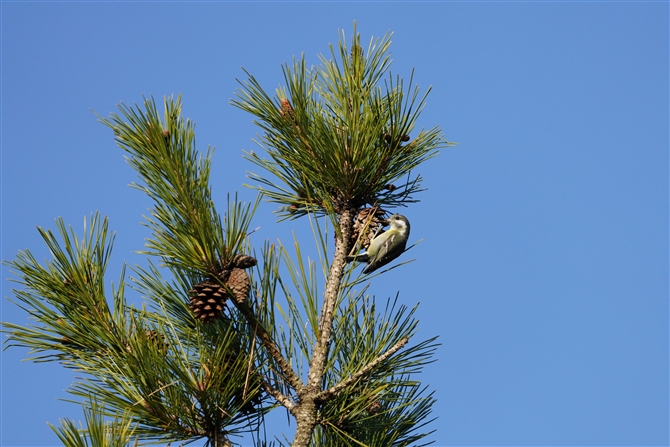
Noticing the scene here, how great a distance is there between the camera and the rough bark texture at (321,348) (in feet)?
10.8

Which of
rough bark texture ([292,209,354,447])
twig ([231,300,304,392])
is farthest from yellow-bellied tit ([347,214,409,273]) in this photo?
twig ([231,300,304,392])

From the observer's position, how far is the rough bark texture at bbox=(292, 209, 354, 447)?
3.30 meters

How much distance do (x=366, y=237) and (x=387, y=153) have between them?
0.50 meters

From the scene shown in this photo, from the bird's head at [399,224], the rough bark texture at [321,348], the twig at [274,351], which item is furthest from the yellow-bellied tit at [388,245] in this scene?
the twig at [274,351]

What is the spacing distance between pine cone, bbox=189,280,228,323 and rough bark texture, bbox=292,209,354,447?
509mm

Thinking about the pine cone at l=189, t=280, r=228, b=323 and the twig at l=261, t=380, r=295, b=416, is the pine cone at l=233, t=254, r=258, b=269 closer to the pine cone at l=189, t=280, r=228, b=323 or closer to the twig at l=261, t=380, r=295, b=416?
the pine cone at l=189, t=280, r=228, b=323

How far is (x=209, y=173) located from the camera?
3.46 meters

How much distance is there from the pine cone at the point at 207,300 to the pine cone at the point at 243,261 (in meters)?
0.15

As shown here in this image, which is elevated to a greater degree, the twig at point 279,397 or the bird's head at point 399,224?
the bird's head at point 399,224

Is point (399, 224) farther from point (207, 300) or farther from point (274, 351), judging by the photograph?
point (207, 300)

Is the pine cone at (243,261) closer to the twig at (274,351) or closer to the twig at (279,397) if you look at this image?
the twig at (274,351)

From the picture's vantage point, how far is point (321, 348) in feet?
11.4

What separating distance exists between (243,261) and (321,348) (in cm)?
55

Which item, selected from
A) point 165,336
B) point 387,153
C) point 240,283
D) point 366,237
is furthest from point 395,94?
point 165,336
